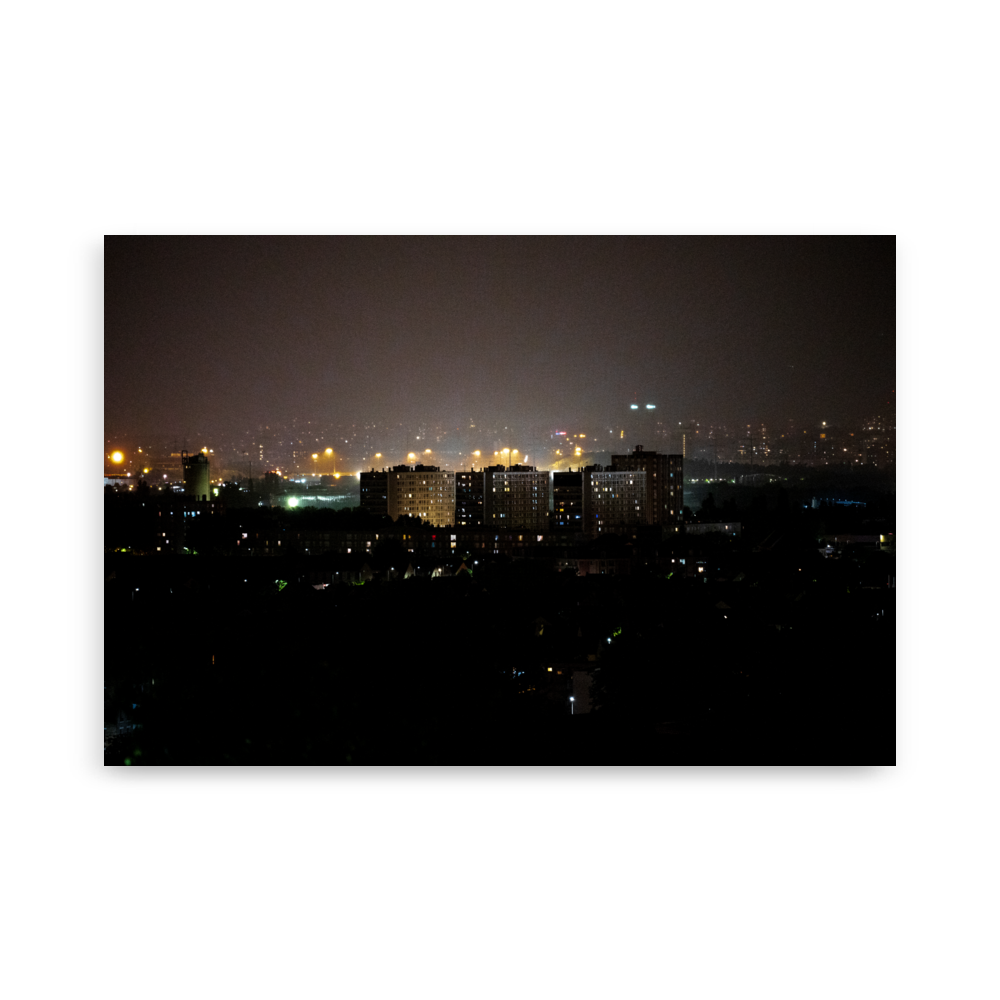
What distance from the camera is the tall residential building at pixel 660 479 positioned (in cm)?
716

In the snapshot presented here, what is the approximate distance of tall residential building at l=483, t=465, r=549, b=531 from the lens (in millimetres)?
8094

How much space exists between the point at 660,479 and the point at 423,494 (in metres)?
2.47

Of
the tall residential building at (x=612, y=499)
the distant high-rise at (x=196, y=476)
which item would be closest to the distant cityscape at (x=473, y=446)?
the distant high-rise at (x=196, y=476)

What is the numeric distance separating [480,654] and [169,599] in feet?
4.51

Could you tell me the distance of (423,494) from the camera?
792 centimetres

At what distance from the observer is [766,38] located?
125 centimetres

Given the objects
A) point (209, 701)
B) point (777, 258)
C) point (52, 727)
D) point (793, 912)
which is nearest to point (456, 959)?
point (793, 912)

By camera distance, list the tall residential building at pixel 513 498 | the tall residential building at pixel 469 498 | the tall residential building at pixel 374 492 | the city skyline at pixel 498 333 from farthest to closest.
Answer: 1. the tall residential building at pixel 513 498
2. the tall residential building at pixel 469 498
3. the tall residential building at pixel 374 492
4. the city skyline at pixel 498 333

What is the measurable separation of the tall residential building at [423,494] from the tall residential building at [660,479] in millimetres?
1810

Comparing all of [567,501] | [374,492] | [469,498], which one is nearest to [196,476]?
[374,492]

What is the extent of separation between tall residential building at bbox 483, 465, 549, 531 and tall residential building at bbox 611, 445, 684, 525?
1.04 m

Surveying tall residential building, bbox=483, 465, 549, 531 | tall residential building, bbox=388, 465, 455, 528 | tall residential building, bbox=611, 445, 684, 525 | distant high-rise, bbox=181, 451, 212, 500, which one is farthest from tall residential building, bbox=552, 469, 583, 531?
distant high-rise, bbox=181, 451, 212, 500

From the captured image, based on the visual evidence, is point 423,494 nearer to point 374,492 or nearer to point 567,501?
point 374,492

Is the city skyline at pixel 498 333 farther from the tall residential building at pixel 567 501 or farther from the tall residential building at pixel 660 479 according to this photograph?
the tall residential building at pixel 567 501
